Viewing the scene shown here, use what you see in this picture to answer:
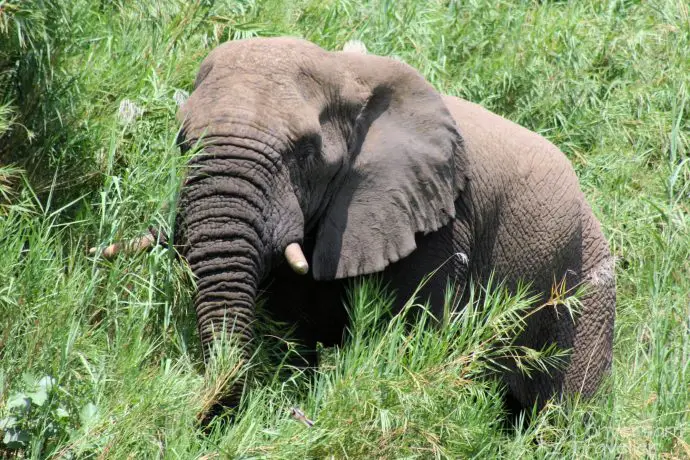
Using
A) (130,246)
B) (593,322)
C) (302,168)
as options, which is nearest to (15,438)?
(130,246)

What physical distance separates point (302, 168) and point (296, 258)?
0.36 m

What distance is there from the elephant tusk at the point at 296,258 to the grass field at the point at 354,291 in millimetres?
293

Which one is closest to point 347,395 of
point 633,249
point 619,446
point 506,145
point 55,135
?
point 619,446

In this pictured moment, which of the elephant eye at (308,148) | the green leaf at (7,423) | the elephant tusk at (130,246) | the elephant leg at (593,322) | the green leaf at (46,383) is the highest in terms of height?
the elephant eye at (308,148)

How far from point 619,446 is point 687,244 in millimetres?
2351

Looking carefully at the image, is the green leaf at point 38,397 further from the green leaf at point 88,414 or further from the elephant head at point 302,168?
the elephant head at point 302,168

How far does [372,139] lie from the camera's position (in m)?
5.49

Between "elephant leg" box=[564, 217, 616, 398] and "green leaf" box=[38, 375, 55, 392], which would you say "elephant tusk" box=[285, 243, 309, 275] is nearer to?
"green leaf" box=[38, 375, 55, 392]

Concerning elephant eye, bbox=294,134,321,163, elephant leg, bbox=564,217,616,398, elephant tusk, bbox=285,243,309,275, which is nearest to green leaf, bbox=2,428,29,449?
elephant tusk, bbox=285,243,309,275

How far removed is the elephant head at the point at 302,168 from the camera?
4.84 m

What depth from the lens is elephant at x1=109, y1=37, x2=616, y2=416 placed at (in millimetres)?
4859

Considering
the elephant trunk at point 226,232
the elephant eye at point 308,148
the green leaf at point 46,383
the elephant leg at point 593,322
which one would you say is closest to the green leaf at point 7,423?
the green leaf at point 46,383

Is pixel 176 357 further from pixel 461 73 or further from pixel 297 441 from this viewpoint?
pixel 461 73

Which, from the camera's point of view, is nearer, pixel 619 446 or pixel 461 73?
pixel 619 446
